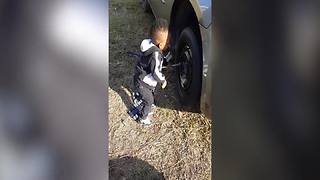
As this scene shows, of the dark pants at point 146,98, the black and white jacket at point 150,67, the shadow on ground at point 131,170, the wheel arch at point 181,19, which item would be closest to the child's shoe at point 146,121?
the dark pants at point 146,98

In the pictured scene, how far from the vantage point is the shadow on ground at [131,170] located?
3.15 m

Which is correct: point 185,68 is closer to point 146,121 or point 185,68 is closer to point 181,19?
point 181,19

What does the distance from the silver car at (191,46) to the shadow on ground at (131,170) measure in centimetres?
51

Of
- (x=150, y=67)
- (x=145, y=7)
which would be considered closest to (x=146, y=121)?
(x=150, y=67)

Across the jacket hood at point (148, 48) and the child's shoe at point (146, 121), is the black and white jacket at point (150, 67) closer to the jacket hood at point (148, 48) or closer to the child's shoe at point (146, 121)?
the jacket hood at point (148, 48)

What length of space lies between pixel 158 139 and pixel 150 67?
0.55m

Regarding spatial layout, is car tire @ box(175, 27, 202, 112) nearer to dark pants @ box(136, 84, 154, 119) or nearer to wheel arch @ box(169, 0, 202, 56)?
wheel arch @ box(169, 0, 202, 56)

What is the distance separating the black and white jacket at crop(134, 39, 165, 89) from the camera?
370cm

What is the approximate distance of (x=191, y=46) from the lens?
11.3ft
